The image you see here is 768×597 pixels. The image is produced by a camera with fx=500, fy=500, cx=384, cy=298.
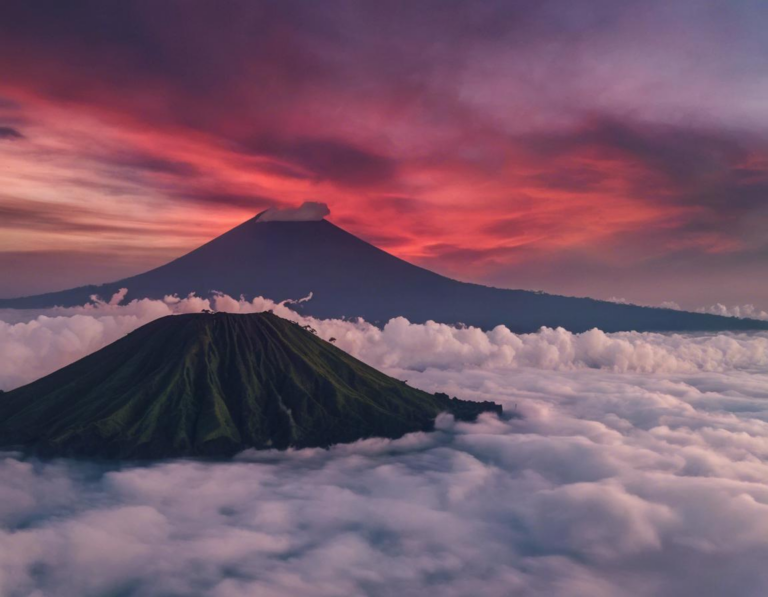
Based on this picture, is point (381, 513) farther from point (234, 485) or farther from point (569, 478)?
point (569, 478)

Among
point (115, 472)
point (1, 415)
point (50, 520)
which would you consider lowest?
point (50, 520)

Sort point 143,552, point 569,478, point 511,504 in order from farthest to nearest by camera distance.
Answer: point 569,478
point 511,504
point 143,552

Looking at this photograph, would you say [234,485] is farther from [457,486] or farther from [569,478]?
[569,478]

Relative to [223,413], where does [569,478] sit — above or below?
below

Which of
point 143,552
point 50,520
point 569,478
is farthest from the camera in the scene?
point 569,478

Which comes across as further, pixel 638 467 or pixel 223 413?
pixel 638 467

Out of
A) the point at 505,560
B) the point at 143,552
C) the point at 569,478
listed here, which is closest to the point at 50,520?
the point at 143,552
